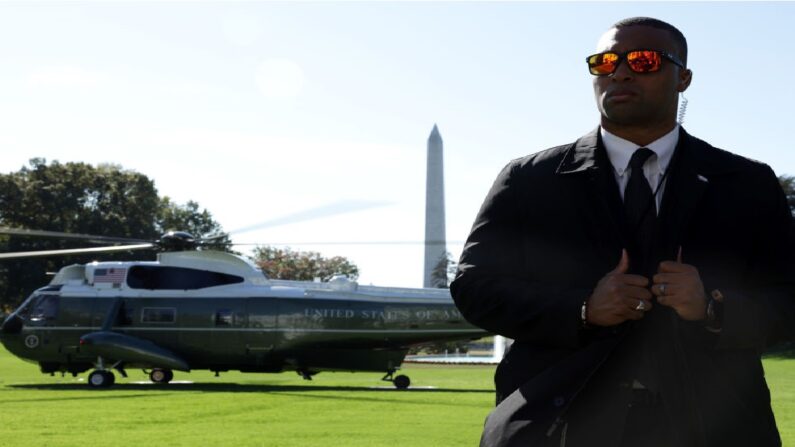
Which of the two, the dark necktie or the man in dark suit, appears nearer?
the man in dark suit

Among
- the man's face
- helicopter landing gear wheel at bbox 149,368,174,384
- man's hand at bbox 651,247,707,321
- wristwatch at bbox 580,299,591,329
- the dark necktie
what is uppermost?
the man's face

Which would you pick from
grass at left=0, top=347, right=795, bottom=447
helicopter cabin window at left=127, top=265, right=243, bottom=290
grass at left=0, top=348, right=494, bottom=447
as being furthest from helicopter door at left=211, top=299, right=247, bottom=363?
grass at left=0, top=348, right=494, bottom=447

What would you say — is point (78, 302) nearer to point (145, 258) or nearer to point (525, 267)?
point (525, 267)

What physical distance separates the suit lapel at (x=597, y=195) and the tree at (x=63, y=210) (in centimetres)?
7216

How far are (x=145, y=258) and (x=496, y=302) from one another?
237 feet

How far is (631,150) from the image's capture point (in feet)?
9.86

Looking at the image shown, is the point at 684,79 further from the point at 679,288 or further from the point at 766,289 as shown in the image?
the point at 679,288

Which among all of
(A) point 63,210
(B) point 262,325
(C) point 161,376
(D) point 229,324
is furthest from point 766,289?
(A) point 63,210

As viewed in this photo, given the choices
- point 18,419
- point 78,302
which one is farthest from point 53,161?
point 18,419

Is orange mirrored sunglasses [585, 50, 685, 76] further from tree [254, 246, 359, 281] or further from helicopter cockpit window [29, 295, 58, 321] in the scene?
tree [254, 246, 359, 281]

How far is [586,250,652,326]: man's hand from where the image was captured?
2.63 meters

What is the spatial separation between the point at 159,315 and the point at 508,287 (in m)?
25.5

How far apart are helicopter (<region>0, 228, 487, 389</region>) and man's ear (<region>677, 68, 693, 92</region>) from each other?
77.6 ft

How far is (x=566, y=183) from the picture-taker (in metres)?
3.01
